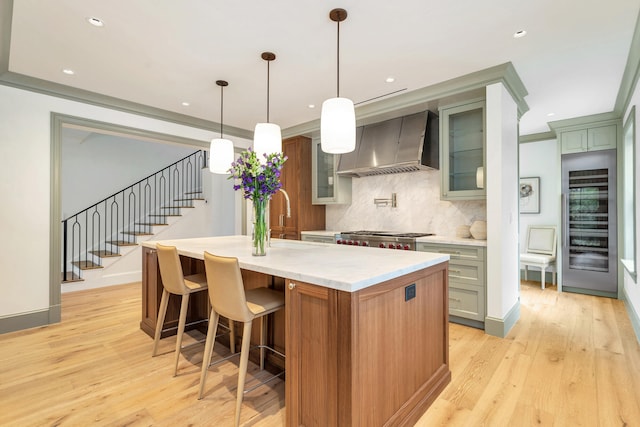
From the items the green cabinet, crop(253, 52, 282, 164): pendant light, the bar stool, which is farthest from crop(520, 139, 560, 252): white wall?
the bar stool

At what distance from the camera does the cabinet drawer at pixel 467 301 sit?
3.12 m

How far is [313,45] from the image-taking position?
8.50 feet

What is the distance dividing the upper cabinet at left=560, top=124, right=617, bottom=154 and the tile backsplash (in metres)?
2.01

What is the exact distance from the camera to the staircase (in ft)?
17.9

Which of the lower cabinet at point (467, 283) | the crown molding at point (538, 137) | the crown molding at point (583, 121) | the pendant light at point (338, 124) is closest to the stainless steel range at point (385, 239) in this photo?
the lower cabinet at point (467, 283)

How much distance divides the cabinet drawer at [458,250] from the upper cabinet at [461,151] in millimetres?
549

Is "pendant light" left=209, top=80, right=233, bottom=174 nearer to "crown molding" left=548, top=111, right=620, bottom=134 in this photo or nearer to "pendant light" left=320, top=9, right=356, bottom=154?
"pendant light" left=320, top=9, right=356, bottom=154

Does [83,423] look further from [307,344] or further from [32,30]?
[32,30]

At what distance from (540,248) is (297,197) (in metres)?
3.93

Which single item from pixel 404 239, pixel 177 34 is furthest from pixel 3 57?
pixel 404 239

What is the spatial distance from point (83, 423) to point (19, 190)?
265cm

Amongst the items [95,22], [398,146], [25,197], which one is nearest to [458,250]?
[398,146]

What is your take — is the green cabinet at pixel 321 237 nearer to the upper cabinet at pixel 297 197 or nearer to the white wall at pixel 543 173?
the upper cabinet at pixel 297 197

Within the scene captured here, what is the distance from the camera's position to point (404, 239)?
3555mm
